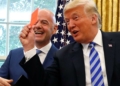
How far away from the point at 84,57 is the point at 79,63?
7 centimetres

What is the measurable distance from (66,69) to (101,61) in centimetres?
30

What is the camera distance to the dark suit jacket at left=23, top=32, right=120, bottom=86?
2131mm

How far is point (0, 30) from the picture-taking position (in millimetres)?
5016

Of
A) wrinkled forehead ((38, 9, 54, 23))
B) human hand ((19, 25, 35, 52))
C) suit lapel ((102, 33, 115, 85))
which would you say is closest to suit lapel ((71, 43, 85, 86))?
suit lapel ((102, 33, 115, 85))

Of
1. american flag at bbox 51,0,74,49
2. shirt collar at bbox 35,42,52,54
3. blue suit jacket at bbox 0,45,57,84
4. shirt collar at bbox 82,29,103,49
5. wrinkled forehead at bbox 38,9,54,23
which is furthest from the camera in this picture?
american flag at bbox 51,0,74,49

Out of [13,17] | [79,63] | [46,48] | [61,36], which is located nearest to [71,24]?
[79,63]

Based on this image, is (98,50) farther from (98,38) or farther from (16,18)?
(16,18)

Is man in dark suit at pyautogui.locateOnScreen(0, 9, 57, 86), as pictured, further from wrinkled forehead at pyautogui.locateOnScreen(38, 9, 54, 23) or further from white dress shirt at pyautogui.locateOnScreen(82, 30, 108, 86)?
white dress shirt at pyautogui.locateOnScreen(82, 30, 108, 86)

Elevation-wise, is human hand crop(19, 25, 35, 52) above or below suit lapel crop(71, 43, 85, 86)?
above

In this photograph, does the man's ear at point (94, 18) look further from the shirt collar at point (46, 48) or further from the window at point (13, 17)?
the window at point (13, 17)

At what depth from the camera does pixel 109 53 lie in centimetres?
220

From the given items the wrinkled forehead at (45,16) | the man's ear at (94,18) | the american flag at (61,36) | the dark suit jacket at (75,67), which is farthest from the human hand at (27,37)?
the american flag at (61,36)

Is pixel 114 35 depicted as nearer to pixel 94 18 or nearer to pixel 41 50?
pixel 94 18

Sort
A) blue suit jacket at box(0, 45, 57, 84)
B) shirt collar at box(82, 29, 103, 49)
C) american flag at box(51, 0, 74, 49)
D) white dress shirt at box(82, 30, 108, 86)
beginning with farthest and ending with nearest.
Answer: american flag at box(51, 0, 74, 49) < blue suit jacket at box(0, 45, 57, 84) < shirt collar at box(82, 29, 103, 49) < white dress shirt at box(82, 30, 108, 86)
